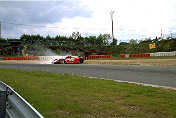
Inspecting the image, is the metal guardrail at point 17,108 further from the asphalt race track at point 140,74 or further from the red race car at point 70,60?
the red race car at point 70,60

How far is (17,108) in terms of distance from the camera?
3.39 meters

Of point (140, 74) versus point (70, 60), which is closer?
point (140, 74)

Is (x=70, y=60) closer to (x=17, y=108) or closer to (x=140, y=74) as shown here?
(x=140, y=74)

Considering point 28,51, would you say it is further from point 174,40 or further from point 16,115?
point 16,115

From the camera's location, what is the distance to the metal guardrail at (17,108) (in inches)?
113

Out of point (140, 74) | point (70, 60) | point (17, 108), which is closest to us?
point (17, 108)

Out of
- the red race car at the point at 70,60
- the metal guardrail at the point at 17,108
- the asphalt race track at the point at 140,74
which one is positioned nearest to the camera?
the metal guardrail at the point at 17,108

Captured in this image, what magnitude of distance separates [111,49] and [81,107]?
52.7 meters

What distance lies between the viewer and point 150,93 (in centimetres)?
632

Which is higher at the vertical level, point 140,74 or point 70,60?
point 70,60

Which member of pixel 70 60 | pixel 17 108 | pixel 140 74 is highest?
pixel 70 60

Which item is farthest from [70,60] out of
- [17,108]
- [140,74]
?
[17,108]

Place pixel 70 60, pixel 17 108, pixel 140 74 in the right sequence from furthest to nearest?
pixel 70 60 → pixel 140 74 → pixel 17 108

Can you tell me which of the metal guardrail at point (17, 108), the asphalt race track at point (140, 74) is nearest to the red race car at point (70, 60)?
the asphalt race track at point (140, 74)
